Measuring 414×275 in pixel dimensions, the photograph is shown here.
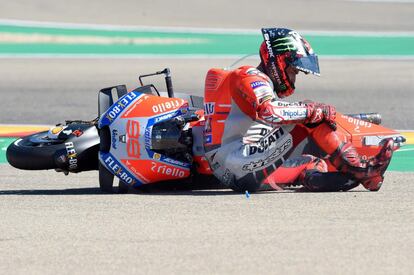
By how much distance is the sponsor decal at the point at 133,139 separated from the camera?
8203 millimetres

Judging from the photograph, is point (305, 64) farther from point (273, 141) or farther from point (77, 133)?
point (77, 133)

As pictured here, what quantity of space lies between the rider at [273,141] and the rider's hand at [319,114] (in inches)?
1.4

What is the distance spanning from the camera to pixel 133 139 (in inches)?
323

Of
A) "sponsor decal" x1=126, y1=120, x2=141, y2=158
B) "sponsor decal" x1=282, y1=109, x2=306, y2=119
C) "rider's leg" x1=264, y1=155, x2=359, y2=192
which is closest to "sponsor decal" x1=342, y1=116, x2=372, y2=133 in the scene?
"rider's leg" x1=264, y1=155, x2=359, y2=192

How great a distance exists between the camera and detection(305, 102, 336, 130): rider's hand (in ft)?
25.4

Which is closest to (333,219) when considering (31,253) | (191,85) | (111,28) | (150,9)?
(31,253)

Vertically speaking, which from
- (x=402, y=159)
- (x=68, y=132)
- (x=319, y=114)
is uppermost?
(x=319, y=114)

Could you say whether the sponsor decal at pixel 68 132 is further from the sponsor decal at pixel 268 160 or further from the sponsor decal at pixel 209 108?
the sponsor decal at pixel 268 160

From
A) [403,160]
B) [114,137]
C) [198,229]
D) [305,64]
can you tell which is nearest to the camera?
[198,229]

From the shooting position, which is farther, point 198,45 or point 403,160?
point 198,45

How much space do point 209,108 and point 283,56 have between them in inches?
25.8

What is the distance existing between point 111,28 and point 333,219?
16.8 meters

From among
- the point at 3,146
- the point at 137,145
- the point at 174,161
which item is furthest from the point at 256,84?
the point at 3,146

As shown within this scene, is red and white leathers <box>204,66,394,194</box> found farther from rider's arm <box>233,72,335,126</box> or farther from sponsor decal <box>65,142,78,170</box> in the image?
sponsor decal <box>65,142,78,170</box>
